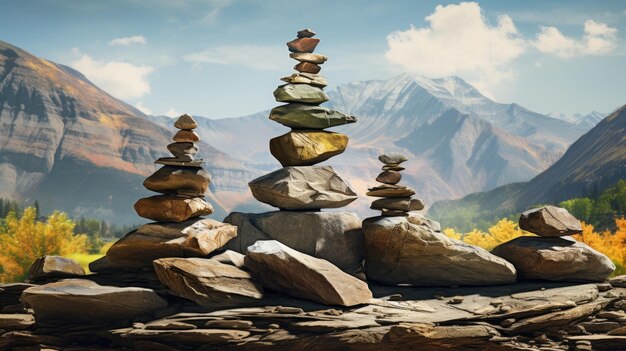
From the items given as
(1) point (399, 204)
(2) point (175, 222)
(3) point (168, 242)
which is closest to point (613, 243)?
(1) point (399, 204)

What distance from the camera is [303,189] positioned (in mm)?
17516

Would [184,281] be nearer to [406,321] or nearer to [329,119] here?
[406,321]

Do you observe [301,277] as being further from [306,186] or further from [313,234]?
[306,186]

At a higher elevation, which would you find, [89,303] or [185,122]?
[185,122]

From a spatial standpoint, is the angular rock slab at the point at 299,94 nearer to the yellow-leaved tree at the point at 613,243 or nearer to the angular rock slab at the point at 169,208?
the angular rock slab at the point at 169,208

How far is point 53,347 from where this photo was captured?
563 inches

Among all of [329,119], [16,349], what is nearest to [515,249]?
[329,119]

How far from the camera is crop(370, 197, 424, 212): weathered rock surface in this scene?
18188 millimetres

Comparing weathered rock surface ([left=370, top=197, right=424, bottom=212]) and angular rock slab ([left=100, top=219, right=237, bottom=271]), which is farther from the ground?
weathered rock surface ([left=370, top=197, right=424, bottom=212])

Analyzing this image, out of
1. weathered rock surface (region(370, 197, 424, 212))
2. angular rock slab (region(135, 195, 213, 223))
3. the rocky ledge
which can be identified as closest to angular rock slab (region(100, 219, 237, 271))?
angular rock slab (region(135, 195, 213, 223))

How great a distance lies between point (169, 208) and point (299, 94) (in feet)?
17.0

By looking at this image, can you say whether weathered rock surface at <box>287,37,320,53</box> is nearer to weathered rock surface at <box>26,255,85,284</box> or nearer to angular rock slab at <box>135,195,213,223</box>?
angular rock slab at <box>135,195,213,223</box>

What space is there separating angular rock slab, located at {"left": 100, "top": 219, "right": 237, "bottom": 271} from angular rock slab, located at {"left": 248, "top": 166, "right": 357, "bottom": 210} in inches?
63.7

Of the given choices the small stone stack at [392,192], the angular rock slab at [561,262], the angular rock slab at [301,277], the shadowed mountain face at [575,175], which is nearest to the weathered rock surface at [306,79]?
the small stone stack at [392,192]
